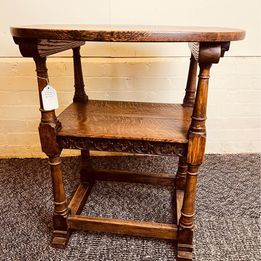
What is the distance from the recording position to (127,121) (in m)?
1.00

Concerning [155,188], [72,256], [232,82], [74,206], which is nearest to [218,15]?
[232,82]

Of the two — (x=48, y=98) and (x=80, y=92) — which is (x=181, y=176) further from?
(x=48, y=98)

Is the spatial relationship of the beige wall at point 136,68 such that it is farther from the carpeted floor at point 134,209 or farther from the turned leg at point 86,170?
the turned leg at point 86,170

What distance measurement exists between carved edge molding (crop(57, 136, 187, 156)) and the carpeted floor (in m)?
0.39

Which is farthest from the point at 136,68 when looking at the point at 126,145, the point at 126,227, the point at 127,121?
the point at 126,227

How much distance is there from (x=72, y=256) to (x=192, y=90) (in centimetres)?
76

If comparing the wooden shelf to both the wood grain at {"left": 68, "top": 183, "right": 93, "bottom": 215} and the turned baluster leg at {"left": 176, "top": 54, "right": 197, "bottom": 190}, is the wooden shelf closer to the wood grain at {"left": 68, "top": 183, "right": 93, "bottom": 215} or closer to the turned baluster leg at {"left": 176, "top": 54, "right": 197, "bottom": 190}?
the turned baluster leg at {"left": 176, "top": 54, "right": 197, "bottom": 190}

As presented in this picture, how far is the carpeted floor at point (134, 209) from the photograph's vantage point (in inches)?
40.1

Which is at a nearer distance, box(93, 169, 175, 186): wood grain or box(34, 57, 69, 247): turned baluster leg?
box(34, 57, 69, 247): turned baluster leg

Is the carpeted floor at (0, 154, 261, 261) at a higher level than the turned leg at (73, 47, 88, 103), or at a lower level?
lower

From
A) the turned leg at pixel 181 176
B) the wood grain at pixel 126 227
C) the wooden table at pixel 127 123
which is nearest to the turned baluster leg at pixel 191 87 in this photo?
the wooden table at pixel 127 123

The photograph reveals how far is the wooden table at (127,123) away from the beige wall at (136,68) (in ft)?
1.07

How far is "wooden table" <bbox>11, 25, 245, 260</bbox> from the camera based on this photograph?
72 centimetres

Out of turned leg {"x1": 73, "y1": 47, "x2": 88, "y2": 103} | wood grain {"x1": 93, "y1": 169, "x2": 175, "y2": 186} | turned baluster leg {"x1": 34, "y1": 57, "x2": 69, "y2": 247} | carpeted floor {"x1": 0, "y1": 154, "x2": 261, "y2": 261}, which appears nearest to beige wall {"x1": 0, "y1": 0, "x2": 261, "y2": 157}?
carpeted floor {"x1": 0, "y1": 154, "x2": 261, "y2": 261}
